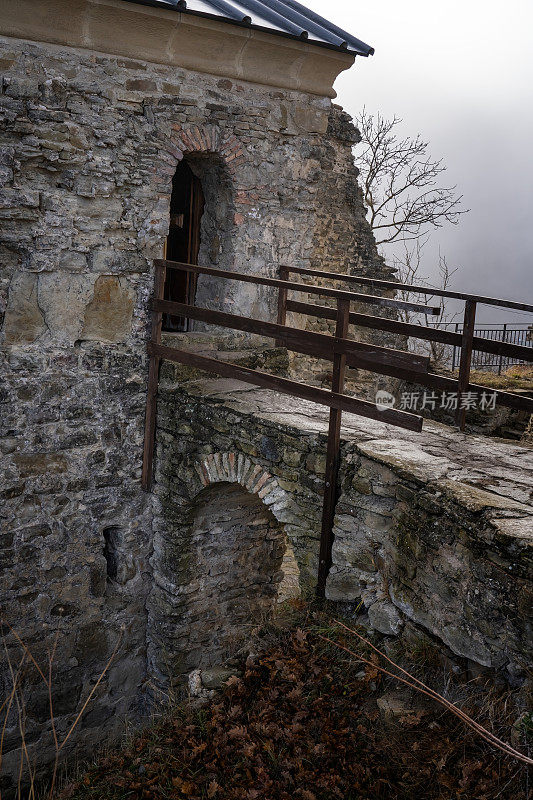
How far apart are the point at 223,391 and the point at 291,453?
4.17 ft

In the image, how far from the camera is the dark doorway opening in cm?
730

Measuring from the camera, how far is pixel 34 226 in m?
5.73

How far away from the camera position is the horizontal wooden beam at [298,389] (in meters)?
4.39

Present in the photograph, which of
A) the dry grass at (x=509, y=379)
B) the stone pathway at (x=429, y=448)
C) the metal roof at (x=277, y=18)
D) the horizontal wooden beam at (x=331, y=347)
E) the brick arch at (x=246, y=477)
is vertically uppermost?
the metal roof at (x=277, y=18)

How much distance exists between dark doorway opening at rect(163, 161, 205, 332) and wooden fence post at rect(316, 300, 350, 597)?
3103mm

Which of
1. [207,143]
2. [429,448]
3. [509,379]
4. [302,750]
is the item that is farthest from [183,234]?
[509,379]

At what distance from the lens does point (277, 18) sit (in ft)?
21.9

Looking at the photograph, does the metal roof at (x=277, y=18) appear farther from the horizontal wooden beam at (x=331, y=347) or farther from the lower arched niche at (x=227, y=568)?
the lower arched niche at (x=227, y=568)

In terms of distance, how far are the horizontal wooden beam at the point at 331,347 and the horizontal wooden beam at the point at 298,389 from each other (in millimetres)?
240

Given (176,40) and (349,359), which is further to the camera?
(176,40)

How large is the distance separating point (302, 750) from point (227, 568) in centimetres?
298

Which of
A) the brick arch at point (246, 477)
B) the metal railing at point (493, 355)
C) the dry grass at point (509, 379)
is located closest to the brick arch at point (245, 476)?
the brick arch at point (246, 477)

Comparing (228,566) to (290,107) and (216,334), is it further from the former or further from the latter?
(290,107)

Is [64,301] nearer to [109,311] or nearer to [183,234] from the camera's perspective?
[109,311]
